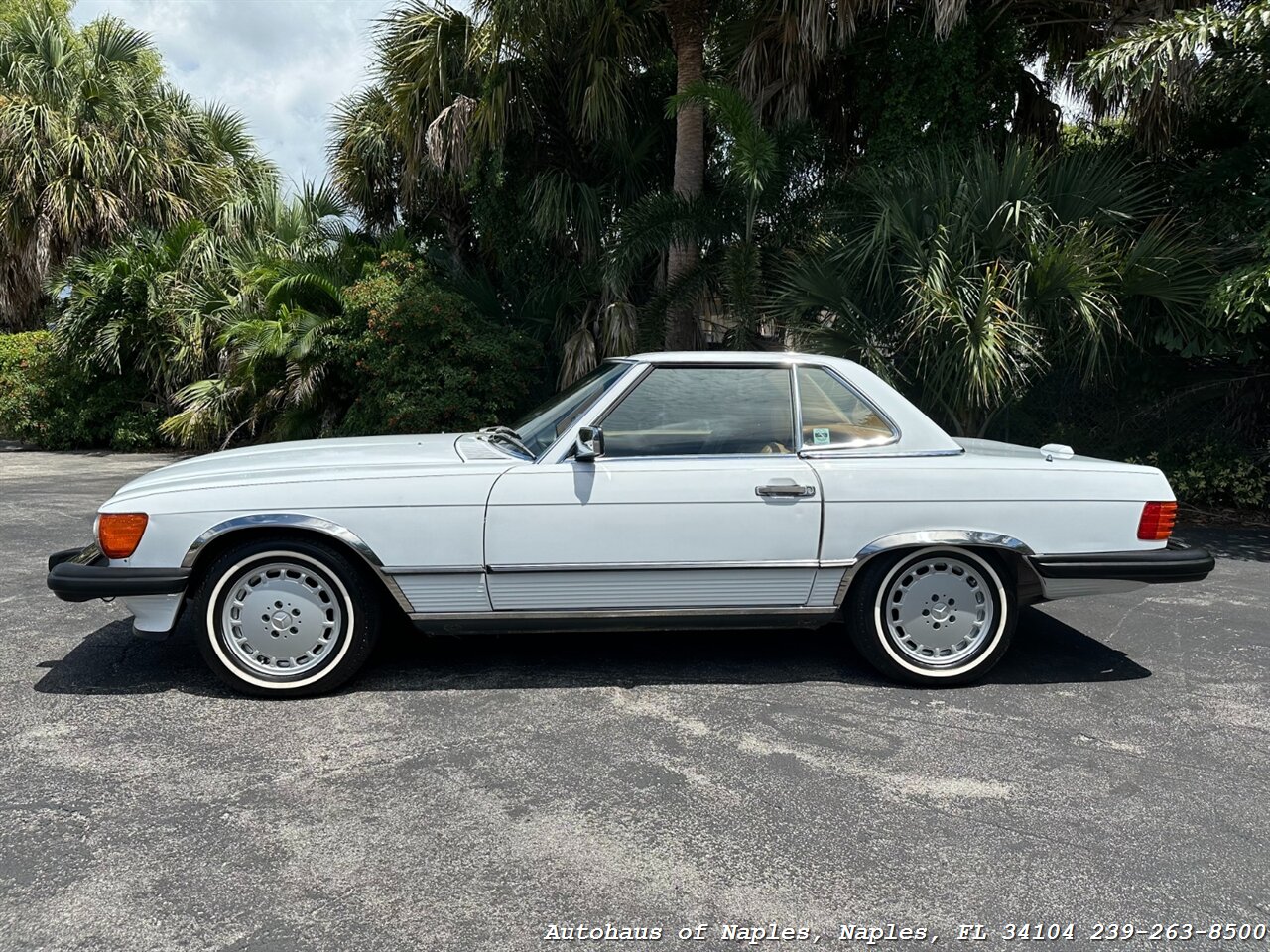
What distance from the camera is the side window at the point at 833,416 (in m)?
4.30

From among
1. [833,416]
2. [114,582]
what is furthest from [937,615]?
[114,582]

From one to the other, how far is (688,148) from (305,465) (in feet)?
25.2

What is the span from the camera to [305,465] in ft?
13.9

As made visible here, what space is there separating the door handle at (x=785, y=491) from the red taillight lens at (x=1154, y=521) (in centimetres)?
148

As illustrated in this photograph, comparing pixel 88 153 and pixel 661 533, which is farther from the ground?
pixel 88 153

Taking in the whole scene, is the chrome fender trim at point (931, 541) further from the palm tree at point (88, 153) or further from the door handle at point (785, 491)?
the palm tree at point (88, 153)

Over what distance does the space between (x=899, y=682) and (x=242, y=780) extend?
2.69 metres

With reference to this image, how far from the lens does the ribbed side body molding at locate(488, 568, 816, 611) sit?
4078mm

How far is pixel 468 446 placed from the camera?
A: 15.1 feet

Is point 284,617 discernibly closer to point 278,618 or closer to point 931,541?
point 278,618

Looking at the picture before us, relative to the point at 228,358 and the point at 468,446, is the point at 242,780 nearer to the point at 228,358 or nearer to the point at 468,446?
the point at 468,446

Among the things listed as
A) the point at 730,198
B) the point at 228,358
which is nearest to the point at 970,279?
the point at 730,198

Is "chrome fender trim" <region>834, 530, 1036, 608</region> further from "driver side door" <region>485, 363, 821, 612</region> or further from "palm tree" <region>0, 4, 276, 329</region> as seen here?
"palm tree" <region>0, 4, 276, 329</region>

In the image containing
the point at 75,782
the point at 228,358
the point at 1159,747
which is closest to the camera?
the point at 75,782
